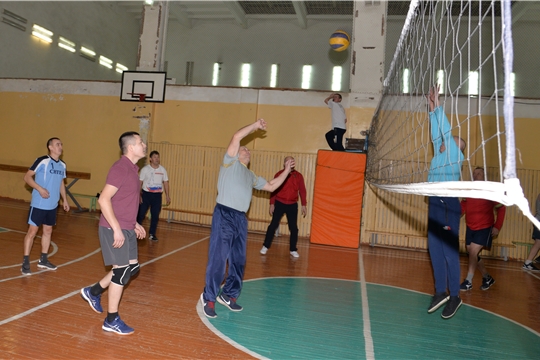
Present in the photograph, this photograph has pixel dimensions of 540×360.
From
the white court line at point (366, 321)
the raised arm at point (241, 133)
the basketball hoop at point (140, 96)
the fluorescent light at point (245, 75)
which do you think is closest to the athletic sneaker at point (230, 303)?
the white court line at point (366, 321)

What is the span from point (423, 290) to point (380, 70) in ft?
20.7

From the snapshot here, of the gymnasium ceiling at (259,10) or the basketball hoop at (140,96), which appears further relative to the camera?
the gymnasium ceiling at (259,10)

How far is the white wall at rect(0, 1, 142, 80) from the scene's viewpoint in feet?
42.6

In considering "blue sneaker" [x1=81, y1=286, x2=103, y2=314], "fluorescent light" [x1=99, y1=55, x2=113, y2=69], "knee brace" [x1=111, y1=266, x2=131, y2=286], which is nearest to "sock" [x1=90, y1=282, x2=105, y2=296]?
"blue sneaker" [x1=81, y1=286, x2=103, y2=314]

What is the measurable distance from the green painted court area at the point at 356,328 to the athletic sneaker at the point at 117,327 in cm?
75

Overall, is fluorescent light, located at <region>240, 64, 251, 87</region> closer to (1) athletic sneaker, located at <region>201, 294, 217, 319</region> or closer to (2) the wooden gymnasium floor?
(2) the wooden gymnasium floor

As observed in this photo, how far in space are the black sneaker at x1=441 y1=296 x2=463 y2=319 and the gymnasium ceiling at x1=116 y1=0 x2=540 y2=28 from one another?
12.1 meters

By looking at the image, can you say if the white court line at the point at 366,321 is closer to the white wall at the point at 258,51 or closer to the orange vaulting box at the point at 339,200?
the orange vaulting box at the point at 339,200

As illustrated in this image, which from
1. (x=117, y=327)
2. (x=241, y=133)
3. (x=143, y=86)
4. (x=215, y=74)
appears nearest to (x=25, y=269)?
(x=117, y=327)

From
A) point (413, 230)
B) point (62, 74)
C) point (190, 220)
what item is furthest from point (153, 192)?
point (62, 74)

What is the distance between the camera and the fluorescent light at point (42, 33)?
13.6 meters

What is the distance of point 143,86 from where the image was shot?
1150 centimetres

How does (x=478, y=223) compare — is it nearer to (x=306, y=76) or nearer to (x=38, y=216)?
(x=38, y=216)

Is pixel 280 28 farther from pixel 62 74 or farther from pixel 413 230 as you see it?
pixel 413 230
